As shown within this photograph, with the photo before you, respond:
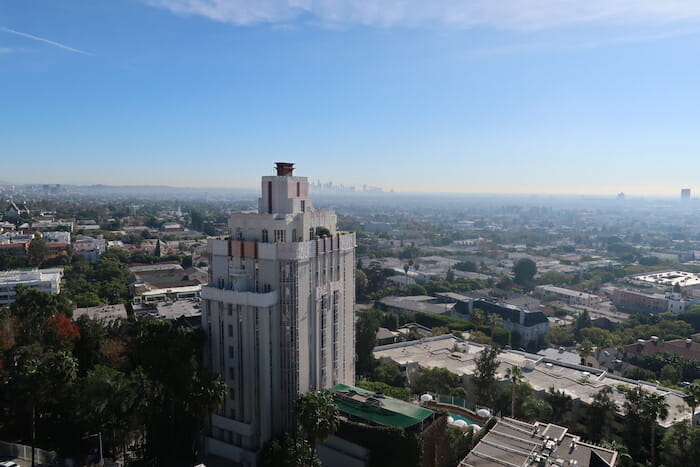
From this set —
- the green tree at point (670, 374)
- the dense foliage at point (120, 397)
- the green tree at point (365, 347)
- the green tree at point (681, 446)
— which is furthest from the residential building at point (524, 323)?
the dense foliage at point (120, 397)

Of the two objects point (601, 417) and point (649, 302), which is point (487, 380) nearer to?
point (601, 417)

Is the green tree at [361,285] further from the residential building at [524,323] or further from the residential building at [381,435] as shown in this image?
the residential building at [381,435]

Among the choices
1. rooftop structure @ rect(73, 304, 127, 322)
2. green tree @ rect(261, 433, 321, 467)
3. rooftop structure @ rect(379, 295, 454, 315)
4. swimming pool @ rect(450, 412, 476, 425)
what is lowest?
rooftop structure @ rect(379, 295, 454, 315)

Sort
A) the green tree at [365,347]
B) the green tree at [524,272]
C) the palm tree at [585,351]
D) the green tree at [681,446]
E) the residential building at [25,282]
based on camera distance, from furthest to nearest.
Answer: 1. the green tree at [524,272]
2. the residential building at [25,282]
3. the palm tree at [585,351]
4. the green tree at [365,347]
5. the green tree at [681,446]

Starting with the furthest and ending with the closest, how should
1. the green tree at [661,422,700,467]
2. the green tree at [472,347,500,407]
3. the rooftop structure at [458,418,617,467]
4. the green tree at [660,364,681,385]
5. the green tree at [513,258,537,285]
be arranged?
the green tree at [513,258,537,285] < the green tree at [660,364,681,385] < the green tree at [472,347,500,407] < the green tree at [661,422,700,467] < the rooftop structure at [458,418,617,467]

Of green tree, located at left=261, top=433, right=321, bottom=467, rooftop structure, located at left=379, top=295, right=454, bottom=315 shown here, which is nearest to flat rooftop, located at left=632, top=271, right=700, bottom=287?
rooftop structure, located at left=379, top=295, right=454, bottom=315

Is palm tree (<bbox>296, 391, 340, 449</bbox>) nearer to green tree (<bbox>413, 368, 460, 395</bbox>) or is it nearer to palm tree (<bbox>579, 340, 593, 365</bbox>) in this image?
green tree (<bbox>413, 368, 460, 395</bbox>)

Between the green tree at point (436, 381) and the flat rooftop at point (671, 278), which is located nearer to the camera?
Result: the green tree at point (436, 381)
